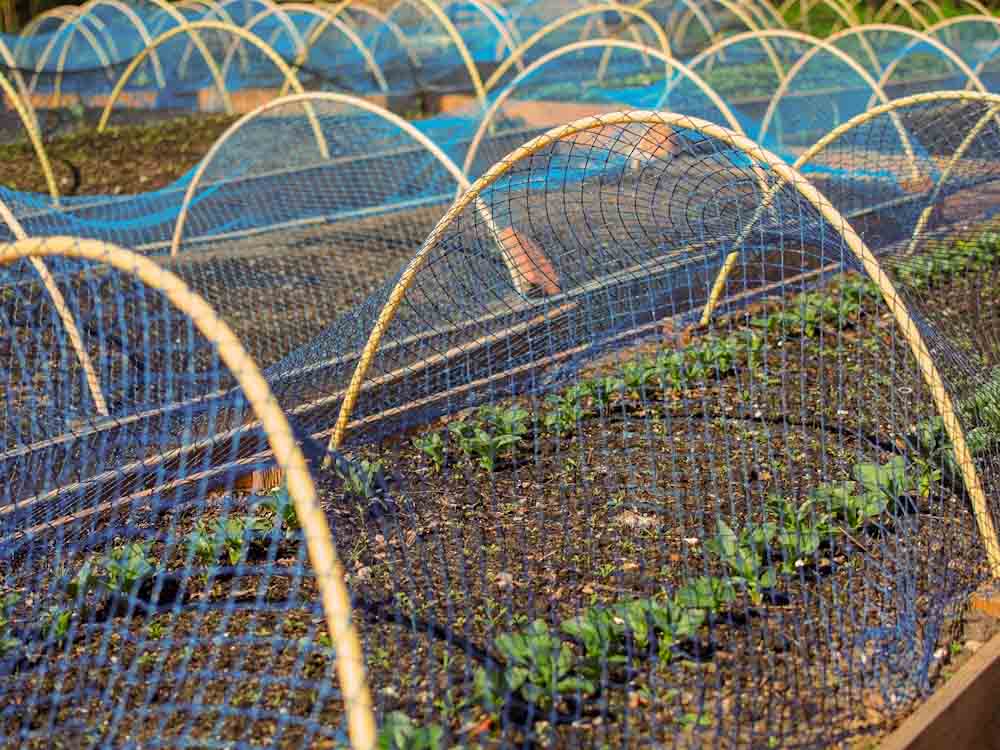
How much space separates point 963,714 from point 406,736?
1.52 metres

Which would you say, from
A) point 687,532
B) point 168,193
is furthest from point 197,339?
point 687,532

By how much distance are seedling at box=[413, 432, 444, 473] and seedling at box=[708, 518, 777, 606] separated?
1.21 m

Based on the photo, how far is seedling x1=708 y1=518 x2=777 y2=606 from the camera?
363cm

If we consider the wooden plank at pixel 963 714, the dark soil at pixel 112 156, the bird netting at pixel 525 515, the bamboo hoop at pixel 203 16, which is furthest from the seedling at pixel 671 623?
the bamboo hoop at pixel 203 16

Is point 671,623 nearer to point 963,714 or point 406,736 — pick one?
point 963,714

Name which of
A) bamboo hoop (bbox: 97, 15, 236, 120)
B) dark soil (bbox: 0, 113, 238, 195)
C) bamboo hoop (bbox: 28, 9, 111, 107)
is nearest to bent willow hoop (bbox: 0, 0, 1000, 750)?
bamboo hoop (bbox: 97, 15, 236, 120)

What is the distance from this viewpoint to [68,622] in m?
3.64

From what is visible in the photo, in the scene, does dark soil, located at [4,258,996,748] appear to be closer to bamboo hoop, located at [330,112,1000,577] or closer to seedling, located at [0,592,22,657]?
seedling, located at [0,592,22,657]

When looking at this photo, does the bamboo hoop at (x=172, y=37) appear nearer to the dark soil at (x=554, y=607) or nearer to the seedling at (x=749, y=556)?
the dark soil at (x=554, y=607)

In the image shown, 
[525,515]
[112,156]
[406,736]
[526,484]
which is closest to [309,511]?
[406,736]

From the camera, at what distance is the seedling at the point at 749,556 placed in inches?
143

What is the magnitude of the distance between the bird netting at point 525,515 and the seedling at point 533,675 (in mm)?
15

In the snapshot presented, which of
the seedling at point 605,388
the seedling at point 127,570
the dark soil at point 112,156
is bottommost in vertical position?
the seedling at point 127,570

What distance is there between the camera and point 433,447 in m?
4.67
